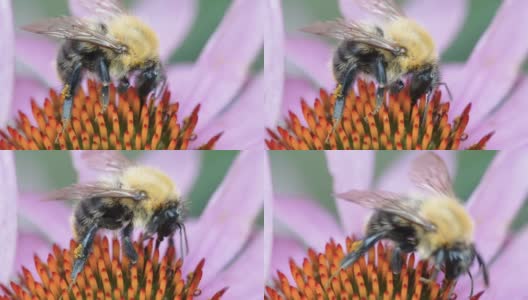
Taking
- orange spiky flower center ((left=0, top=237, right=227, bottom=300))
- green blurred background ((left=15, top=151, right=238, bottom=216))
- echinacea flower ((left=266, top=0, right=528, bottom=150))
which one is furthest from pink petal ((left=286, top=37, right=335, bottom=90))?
orange spiky flower center ((left=0, top=237, right=227, bottom=300))

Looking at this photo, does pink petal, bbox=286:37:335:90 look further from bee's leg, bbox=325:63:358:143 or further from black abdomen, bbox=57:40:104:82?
black abdomen, bbox=57:40:104:82

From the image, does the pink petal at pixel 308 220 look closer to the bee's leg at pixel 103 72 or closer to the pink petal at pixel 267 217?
the pink petal at pixel 267 217

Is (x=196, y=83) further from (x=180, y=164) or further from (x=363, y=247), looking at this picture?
(x=363, y=247)

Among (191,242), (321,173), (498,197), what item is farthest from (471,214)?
(191,242)

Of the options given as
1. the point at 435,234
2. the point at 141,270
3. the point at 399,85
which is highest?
the point at 399,85

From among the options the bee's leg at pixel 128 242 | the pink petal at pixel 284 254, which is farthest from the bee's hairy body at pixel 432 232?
the bee's leg at pixel 128 242

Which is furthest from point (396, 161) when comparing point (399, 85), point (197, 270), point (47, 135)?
point (47, 135)

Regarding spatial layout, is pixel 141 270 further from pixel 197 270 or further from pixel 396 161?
pixel 396 161

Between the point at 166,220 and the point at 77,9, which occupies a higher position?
the point at 77,9
